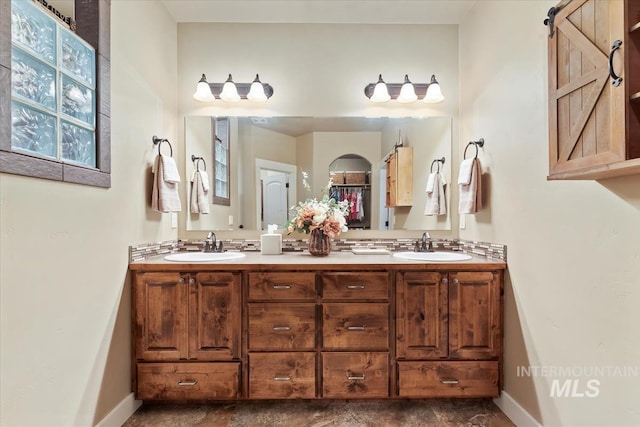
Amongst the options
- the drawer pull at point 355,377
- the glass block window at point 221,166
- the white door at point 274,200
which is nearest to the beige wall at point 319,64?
the glass block window at point 221,166

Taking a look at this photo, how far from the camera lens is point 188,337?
179 cm

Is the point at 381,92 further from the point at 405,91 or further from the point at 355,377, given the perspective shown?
the point at 355,377

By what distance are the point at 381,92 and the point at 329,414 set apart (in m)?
2.19

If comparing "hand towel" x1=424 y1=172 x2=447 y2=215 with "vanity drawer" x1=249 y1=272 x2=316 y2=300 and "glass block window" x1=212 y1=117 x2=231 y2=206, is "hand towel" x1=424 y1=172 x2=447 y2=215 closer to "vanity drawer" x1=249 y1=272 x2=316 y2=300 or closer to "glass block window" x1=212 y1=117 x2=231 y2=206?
"vanity drawer" x1=249 y1=272 x2=316 y2=300

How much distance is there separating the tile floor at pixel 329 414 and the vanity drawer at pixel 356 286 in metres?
0.68

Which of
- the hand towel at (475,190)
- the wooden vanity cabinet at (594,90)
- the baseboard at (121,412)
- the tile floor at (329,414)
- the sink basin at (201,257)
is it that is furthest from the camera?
the hand towel at (475,190)

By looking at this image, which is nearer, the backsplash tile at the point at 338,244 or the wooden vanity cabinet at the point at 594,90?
the wooden vanity cabinet at the point at 594,90

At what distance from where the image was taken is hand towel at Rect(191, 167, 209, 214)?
2373 millimetres

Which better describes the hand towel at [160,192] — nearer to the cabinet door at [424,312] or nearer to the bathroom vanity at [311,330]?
the bathroom vanity at [311,330]

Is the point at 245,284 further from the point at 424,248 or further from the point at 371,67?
the point at 371,67

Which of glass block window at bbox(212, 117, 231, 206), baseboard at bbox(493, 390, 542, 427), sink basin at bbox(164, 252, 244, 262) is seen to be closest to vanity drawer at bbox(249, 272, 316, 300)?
sink basin at bbox(164, 252, 244, 262)

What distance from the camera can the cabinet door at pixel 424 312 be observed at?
179cm

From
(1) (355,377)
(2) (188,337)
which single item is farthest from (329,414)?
(2) (188,337)

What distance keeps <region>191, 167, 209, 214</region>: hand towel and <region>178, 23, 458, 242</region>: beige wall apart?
0.18 metres
